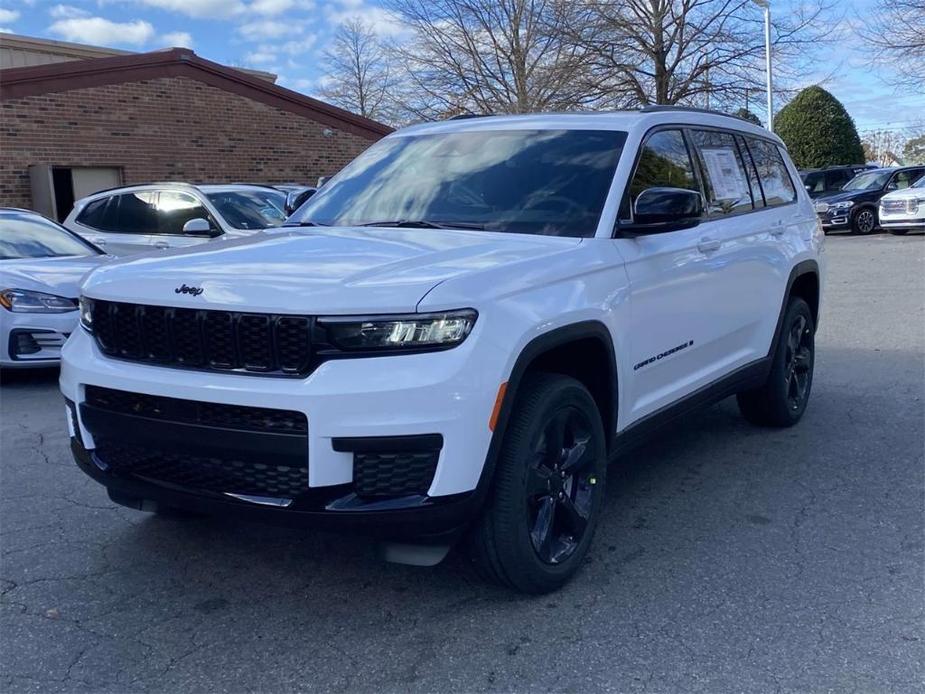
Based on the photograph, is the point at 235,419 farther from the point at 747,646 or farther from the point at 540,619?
the point at 747,646

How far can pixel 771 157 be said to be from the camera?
5.97m

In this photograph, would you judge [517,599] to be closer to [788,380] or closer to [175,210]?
[788,380]

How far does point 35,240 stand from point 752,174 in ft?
21.0

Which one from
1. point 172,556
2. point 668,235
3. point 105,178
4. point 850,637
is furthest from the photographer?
point 105,178

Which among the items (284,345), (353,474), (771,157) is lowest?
(353,474)

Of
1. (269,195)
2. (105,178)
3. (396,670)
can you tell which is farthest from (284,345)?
(105,178)

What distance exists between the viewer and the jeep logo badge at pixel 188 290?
10.5 ft

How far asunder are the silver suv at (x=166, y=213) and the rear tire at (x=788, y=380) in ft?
19.9

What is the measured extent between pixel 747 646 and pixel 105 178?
17.1 metres

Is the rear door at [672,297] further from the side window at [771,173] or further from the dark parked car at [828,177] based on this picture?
the dark parked car at [828,177]

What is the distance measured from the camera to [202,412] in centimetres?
315

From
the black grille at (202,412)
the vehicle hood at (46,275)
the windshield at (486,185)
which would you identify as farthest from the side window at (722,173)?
the vehicle hood at (46,275)

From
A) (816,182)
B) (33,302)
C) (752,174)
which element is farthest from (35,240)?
(816,182)

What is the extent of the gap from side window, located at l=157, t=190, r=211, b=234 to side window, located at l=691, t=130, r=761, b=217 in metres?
6.66
